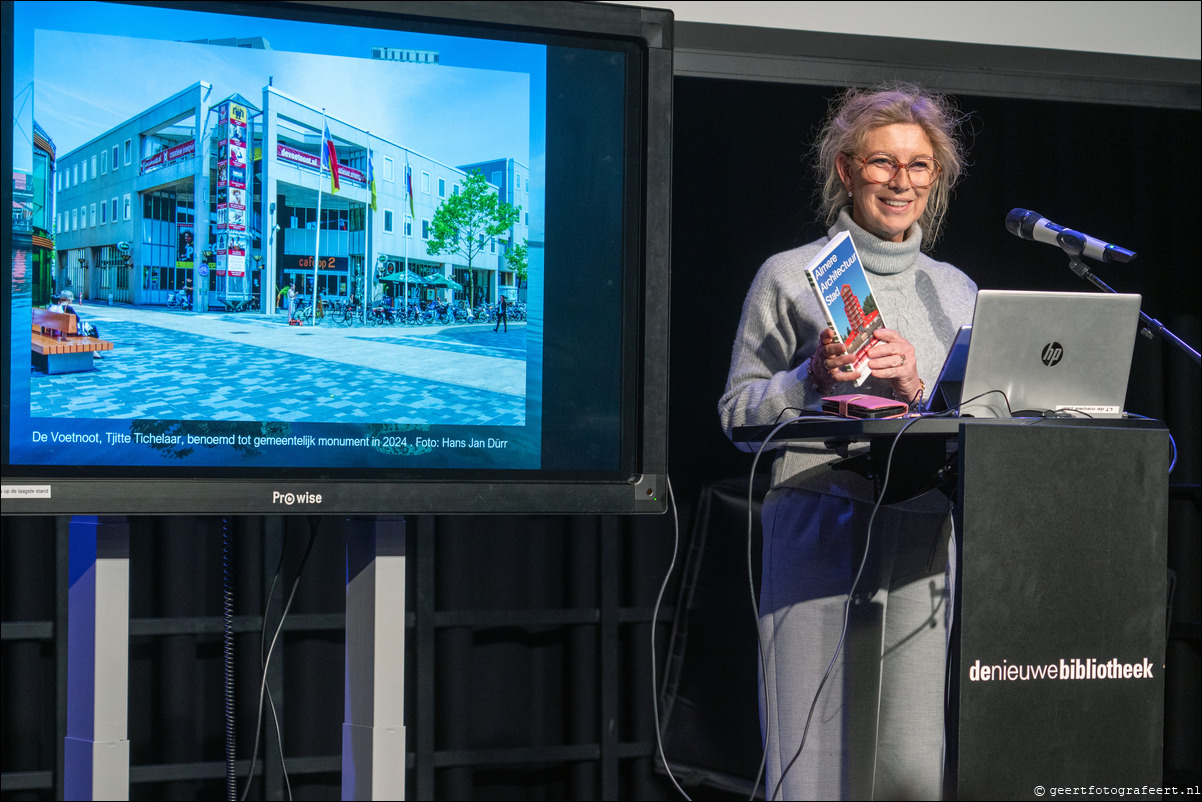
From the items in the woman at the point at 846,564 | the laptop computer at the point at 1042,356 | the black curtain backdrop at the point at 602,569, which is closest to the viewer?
the laptop computer at the point at 1042,356

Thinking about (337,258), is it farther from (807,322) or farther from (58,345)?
(807,322)

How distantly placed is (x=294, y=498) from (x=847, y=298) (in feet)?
3.08

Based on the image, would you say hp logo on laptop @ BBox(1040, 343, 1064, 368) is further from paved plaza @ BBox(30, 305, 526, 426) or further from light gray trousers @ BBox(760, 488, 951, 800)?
paved plaza @ BBox(30, 305, 526, 426)

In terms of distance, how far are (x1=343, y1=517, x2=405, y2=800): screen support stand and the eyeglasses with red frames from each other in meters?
1.18

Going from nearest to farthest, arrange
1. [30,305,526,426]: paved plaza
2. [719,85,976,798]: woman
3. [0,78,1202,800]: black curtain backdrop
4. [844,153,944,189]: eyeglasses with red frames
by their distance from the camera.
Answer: [30,305,526,426]: paved plaza < [719,85,976,798]: woman < [844,153,944,189]: eyeglasses with red frames < [0,78,1202,800]: black curtain backdrop

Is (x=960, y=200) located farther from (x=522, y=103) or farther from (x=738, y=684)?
(x=522, y=103)

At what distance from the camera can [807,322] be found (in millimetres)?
1848

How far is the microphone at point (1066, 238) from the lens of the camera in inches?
61.3

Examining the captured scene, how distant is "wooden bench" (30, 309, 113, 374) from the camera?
1304 mm

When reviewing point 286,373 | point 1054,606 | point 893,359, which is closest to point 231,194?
point 286,373

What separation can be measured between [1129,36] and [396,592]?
2.62 meters

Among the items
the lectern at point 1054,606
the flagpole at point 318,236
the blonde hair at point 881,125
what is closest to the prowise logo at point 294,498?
the flagpole at point 318,236

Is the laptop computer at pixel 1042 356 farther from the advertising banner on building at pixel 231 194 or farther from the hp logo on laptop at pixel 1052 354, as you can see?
the advertising banner on building at pixel 231 194

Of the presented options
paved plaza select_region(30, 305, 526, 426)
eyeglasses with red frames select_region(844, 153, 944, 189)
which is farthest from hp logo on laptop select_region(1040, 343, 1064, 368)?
paved plaza select_region(30, 305, 526, 426)
